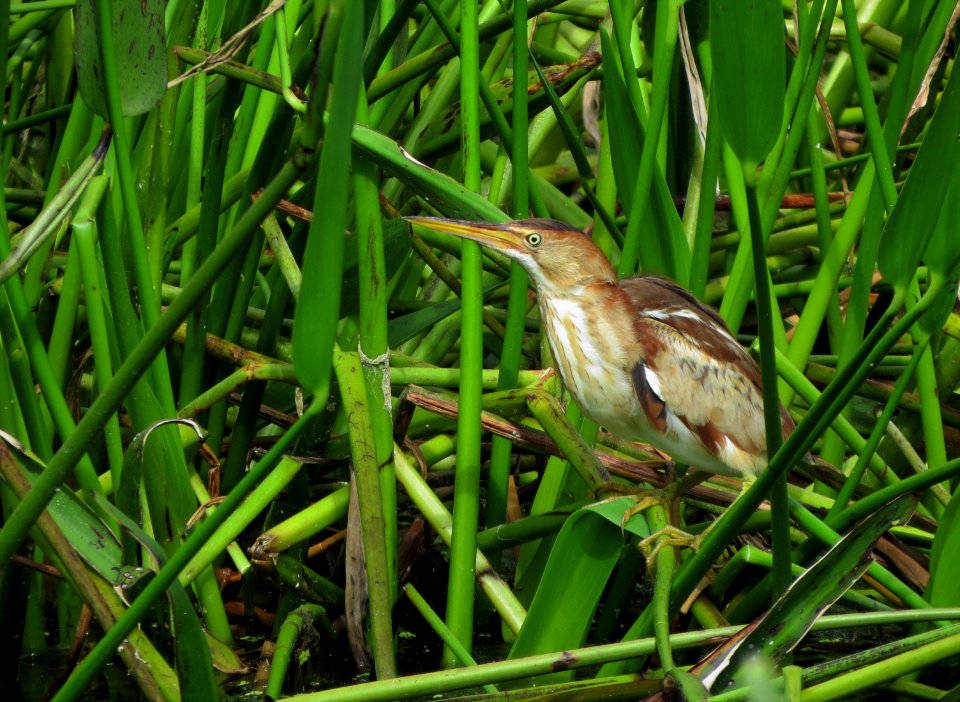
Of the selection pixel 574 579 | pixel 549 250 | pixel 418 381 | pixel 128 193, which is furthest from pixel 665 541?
pixel 128 193

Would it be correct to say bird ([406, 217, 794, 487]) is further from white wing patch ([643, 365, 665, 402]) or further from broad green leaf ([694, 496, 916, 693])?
broad green leaf ([694, 496, 916, 693])

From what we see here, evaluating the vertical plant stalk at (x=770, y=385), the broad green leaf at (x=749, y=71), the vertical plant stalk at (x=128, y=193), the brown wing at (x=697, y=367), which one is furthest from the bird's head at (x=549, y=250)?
the broad green leaf at (x=749, y=71)

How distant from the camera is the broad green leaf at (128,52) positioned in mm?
1630

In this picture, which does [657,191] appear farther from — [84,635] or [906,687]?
[84,635]

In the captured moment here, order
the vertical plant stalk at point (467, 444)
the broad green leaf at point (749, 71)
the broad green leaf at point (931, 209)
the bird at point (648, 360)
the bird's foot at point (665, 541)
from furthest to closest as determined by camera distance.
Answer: the bird at point (648, 360) → the vertical plant stalk at point (467, 444) → the bird's foot at point (665, 541) → the broad green leaf at point (931, 209) → the broad green leaf at point (749, 71)

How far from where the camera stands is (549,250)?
96.0 inches

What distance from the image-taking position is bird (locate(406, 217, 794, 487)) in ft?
7.70

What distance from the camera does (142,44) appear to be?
1.65 metres

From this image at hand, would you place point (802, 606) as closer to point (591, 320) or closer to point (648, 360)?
point (648, 360)

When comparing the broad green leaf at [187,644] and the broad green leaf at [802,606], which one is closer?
the broad green leaf at [187,644]

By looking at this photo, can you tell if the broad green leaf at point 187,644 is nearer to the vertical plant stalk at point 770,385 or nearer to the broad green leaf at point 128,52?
the broad green leaf at point 128,52

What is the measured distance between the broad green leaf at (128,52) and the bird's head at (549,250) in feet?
2.23

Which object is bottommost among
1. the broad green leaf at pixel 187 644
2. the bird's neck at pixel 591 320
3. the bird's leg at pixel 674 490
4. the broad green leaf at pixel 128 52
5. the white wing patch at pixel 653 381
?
the broad green leaf at pixel 187 644

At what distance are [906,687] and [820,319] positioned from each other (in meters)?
0.82
